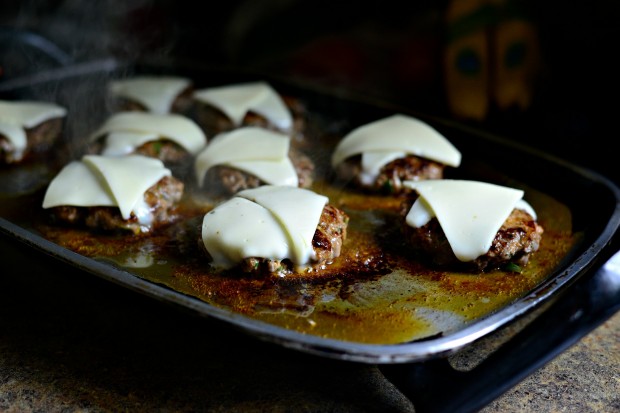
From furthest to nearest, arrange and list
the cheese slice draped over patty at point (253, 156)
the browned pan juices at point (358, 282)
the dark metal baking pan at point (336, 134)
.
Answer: the cheese slice draped over patty at point (253, 156) → the browned pan juices at point (358, 282) → the dark metal baking pan at point (336, 134)

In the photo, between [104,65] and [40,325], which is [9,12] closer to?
[104,65]

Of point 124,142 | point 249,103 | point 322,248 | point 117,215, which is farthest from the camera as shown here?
point 249,103

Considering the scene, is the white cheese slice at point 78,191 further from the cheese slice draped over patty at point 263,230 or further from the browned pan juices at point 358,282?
the cheese slice draped over patty at point 263,230

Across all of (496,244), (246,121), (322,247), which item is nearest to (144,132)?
(246,121)

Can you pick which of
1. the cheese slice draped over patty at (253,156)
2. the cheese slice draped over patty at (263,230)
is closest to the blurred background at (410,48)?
the cheese slice draped over patty at (253,156)

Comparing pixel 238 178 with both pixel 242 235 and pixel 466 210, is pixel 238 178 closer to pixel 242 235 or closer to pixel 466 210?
pixel 242 235

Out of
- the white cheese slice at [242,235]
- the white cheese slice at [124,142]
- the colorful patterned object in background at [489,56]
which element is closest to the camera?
the white cheese slice at [242,235]
